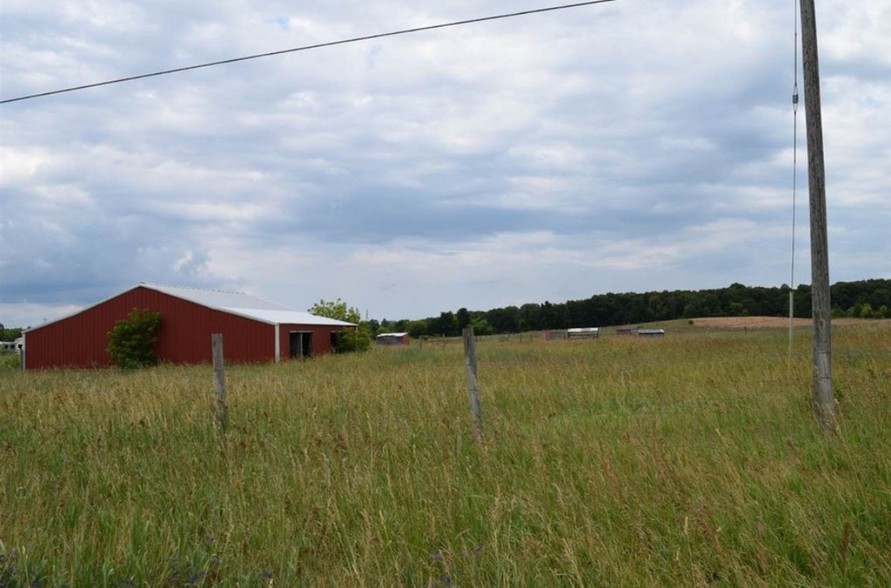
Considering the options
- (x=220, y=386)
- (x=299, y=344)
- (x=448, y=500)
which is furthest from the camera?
(x=299, y=344)

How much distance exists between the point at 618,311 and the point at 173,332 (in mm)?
85517

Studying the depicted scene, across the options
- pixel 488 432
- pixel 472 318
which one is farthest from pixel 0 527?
pixel 472 318

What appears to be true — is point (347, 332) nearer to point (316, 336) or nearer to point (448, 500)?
point (316, 336)

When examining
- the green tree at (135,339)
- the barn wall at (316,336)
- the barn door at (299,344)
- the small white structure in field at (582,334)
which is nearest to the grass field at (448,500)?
the barn wall at (316,336)

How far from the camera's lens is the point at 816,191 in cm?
988

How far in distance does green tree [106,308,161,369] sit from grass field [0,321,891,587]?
28.9 m

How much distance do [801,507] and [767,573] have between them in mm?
852

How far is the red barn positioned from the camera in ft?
124

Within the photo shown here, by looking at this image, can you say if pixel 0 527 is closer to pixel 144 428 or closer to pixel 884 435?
pixel 144 428

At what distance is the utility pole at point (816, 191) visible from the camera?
31.7 ft

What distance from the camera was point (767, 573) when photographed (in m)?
4.23

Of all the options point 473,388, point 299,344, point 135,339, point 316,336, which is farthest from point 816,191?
point 316,336

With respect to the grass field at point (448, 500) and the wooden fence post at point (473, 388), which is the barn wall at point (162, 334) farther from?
the wooden fence post at point (473, 388)

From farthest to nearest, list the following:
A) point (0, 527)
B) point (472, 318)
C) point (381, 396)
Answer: point (472, 318), point (381, 396), point (0, 527)
